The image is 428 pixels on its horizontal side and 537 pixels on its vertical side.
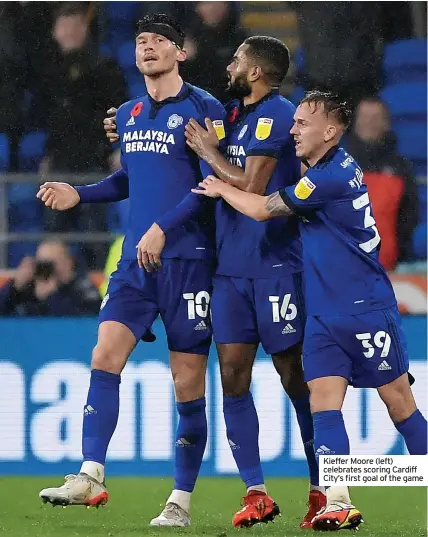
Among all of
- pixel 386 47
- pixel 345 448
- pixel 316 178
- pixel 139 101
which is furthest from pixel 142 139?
pixel 386 47

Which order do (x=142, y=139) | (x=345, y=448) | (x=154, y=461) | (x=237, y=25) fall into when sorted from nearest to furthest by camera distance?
(x=345, y=448), (x=142, y=139), (x=154, y=461), (x=237, y=25)

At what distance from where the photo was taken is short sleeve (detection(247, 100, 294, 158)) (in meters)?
4.66

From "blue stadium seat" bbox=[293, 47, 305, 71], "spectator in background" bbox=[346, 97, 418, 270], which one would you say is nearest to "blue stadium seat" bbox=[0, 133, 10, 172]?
"blue stadium seat" bbox=[293, 47, 305, 71]

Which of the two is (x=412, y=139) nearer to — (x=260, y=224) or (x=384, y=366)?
(x=260, y=224)

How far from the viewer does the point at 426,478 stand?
4.57 meters

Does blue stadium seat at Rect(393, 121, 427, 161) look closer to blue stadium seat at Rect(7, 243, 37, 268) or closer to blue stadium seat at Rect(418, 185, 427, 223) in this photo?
blue stadium seat at Rect(418, 185, 427, 223)

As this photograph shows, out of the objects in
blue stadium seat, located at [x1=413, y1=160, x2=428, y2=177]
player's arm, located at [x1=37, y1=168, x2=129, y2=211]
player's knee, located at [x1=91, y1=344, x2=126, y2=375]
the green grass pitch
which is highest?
blue stadium seat, located at [x1=413, y1=160, x2=428, y2=177]

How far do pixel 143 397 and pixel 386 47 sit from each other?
2406 mm

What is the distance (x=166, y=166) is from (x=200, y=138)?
17cm

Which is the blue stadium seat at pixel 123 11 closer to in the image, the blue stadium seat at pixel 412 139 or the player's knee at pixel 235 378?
the blue stadium seat at pixel 412 139

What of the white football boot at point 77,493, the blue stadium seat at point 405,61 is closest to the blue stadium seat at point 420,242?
the blue stadium seat at point 405,61

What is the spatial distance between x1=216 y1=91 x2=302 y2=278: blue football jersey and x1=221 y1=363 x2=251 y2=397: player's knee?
345mm

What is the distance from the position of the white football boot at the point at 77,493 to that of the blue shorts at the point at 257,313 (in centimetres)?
74

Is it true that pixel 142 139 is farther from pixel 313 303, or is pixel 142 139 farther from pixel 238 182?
pixel 313 303
